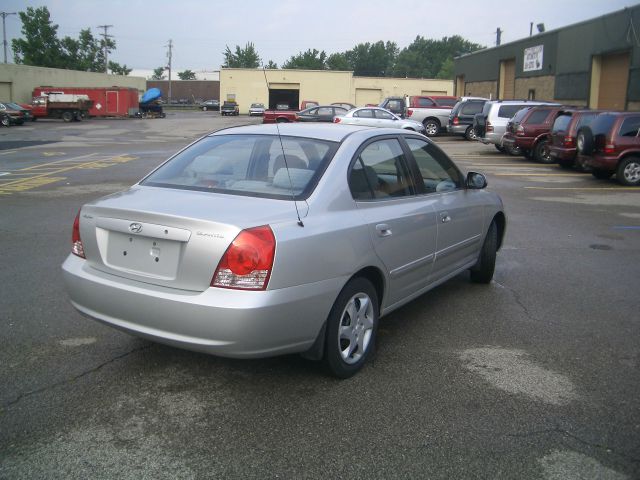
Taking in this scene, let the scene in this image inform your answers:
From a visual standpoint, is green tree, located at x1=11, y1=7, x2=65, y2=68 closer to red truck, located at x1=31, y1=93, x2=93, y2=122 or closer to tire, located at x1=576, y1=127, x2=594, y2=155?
red truck, located at x1=31, y1=93, x2=93, y2=122

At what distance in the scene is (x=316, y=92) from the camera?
65.4 m

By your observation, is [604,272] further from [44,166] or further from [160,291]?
[44,166]

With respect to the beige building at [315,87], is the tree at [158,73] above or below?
above

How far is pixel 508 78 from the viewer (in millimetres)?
40906

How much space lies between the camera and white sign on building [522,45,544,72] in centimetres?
3450

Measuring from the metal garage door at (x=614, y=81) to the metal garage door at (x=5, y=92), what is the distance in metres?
44.5

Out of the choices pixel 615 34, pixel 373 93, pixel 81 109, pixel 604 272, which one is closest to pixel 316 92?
pixel 373 93

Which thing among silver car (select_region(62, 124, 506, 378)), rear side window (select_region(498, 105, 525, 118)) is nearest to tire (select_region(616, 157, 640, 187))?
rear side window (select_region(498, 105, 525, 118))

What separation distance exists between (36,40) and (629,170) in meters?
75.2

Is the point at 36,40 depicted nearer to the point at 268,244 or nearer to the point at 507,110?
the point at 507,110

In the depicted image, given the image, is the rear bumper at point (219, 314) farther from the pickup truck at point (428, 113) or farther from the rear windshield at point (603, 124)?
the pickup truck at point (428, 113)

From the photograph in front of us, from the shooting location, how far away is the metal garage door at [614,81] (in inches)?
1035

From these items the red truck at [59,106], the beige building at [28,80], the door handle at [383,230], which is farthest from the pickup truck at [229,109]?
the door handle at [383,230]

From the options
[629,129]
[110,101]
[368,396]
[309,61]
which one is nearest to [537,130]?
[629,129]
